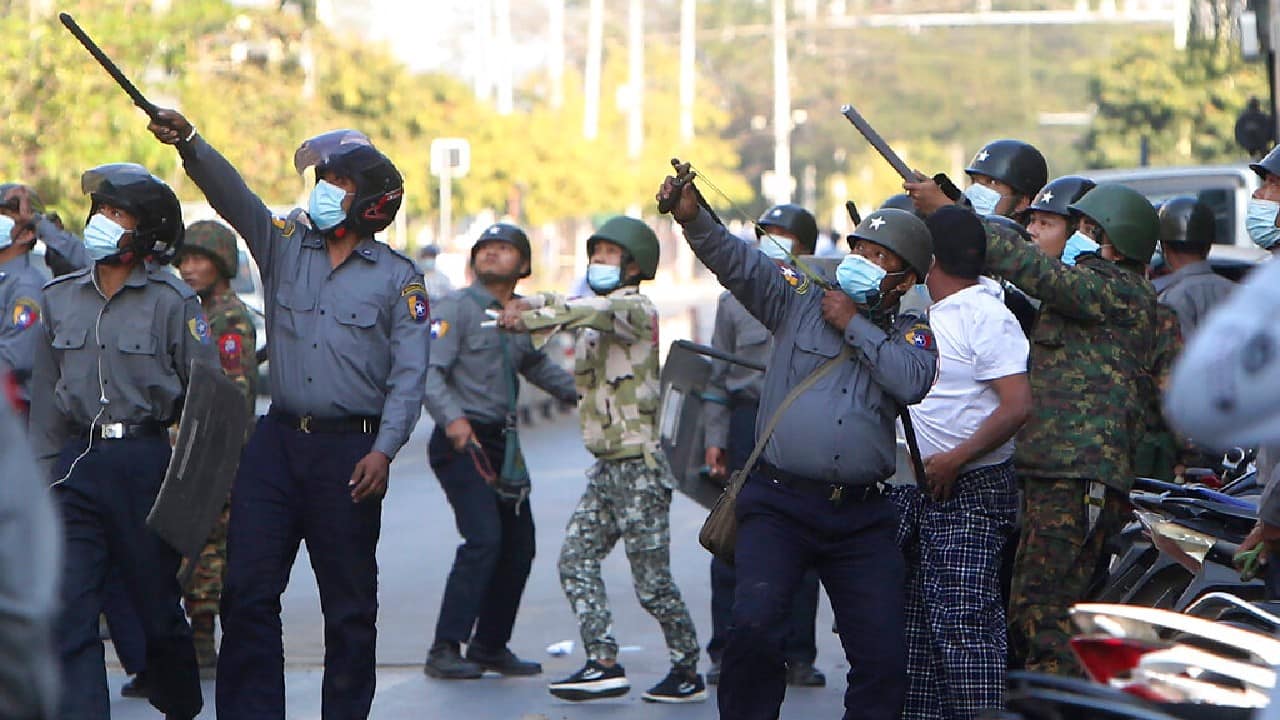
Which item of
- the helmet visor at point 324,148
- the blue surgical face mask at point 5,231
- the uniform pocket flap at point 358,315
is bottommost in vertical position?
the uniform pocket flap at point 358,315

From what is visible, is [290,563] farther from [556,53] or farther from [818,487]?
[556,53]

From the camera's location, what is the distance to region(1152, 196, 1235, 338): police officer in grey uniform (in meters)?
8.88

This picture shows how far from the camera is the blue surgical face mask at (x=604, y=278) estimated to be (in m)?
8.37

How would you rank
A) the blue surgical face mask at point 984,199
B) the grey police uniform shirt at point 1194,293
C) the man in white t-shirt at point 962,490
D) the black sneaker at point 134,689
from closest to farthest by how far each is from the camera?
the man in white t-shirt at point 962,490
the blue surgical face mask at point 984,199
the black sneaker at point 134,689
the grey police uniform shirt at point 1194,293

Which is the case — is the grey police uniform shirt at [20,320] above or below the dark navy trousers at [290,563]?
above

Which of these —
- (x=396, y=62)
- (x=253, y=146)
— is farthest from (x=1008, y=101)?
(x=253, y=146)

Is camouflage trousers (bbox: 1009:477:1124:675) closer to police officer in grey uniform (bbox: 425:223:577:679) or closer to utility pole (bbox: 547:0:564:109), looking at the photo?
police officer in grey uniform (bbox: 425:223:577:679)

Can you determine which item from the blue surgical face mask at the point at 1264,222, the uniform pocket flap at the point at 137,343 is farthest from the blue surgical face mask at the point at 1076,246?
the uniform pocket flap at the point at 137,343

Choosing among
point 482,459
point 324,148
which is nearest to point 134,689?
point 482,459

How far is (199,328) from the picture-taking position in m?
7.00

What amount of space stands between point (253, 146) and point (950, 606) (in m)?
26.2

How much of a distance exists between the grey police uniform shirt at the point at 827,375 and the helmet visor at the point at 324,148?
138cm

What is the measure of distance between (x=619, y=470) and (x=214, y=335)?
69.4 inches

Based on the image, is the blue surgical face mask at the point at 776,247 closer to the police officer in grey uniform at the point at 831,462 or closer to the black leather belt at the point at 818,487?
the police officer in grey uniform at the point at 831,462
